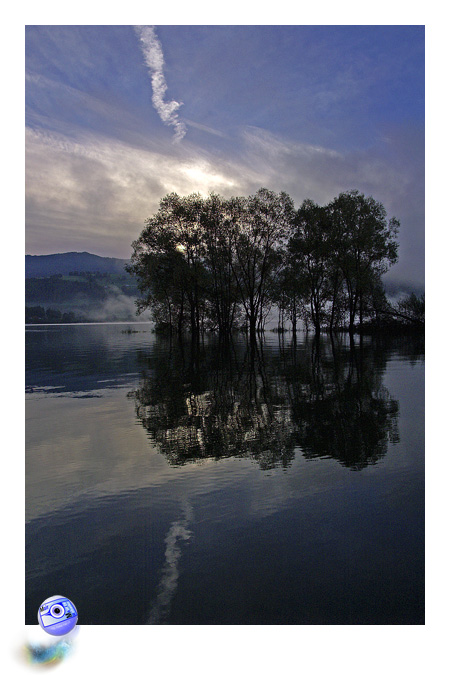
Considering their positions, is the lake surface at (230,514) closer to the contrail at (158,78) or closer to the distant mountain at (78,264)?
the contrail at (158,78)

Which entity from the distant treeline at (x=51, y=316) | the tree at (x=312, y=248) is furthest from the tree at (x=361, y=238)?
the distant treeline at (x=51, y=316)

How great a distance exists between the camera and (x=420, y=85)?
5.79m

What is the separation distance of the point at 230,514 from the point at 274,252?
36896 millimetres

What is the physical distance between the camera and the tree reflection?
5547 millimetres

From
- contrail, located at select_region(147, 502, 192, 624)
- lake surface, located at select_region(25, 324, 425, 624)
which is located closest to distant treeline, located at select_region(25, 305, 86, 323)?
lake surface, located at select_region(25, 324, 425, 624)

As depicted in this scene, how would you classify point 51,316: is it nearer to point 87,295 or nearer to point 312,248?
point 87,295

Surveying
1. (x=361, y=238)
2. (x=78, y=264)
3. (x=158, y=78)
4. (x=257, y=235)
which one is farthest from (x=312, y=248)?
(x=78, y=264)

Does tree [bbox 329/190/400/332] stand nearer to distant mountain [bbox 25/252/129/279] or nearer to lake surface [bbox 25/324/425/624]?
lake surface [bbox 25/324/425/624]

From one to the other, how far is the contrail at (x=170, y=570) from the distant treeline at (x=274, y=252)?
35.0 m

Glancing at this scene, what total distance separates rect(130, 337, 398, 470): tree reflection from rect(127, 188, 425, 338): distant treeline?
26.3 metres
